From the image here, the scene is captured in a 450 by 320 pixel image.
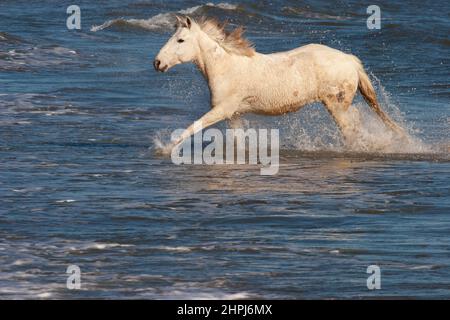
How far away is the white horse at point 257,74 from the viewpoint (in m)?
11.7

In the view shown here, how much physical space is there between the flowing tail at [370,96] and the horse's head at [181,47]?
181cm

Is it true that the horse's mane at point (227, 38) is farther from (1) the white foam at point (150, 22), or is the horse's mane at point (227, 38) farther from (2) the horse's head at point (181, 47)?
(1) the white foam at point (150, 22)

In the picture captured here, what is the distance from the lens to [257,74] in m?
12.0

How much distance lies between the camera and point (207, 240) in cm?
862

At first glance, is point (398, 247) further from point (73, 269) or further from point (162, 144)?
point (162, 144)

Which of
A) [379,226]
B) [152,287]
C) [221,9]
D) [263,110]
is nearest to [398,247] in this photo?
[379,226]

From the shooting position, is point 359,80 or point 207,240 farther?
point 359,80

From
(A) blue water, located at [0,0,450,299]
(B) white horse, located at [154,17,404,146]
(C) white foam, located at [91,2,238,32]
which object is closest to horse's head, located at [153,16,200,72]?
(B) white horse, located at [154,17,404,146]

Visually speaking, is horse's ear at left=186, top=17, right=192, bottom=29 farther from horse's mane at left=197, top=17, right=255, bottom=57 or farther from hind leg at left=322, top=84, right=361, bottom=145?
hind leg at left=322, top=84, right=361, bottom=145

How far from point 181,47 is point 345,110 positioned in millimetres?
1877

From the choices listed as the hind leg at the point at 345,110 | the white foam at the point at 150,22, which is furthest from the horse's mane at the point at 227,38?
the white foam at the point at 150,22

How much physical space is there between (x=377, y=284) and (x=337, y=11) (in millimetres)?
19764

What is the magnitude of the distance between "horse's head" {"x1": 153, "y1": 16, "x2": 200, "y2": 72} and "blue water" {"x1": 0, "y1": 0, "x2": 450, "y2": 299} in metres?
0.96
